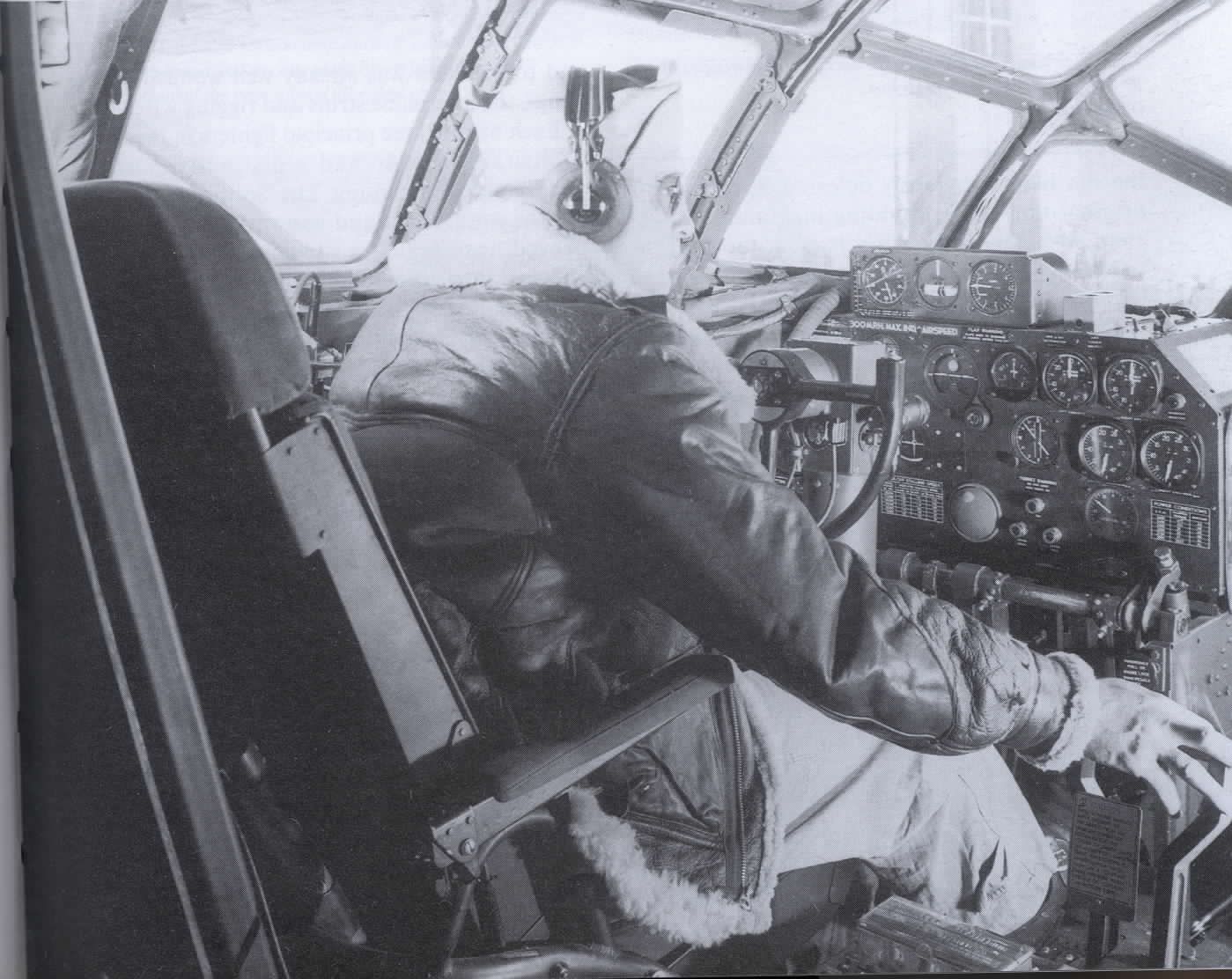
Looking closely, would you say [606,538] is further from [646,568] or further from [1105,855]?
[1105,855]

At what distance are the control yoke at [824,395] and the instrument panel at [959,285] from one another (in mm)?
132

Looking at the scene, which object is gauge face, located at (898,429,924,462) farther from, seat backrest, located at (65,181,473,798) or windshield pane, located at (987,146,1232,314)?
seat backrest, located at (65,181,473,798)

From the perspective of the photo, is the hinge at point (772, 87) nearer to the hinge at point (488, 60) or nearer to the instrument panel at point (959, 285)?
the instrument panel at point (959, 285)

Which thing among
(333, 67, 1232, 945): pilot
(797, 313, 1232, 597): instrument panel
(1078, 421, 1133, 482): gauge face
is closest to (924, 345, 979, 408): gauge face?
(797, 313, 1232, 597): instrument panel

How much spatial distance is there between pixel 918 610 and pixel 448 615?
733 millimetres

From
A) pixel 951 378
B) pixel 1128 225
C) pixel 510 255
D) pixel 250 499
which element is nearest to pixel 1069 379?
pixel 951 378

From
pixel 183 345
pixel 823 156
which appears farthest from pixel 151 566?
pixel 823 156

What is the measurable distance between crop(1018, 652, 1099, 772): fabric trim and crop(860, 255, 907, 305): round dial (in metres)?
0.68

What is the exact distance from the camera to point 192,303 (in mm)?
1430

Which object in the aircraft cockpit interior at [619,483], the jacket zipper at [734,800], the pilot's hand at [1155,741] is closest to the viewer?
the aircraft cockpit interior at [619,483]

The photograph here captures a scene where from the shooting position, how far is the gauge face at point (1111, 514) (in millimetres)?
1963

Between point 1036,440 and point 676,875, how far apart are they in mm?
A: 973

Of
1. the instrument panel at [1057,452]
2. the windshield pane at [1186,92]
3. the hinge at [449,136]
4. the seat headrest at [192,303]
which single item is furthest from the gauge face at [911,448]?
the seat headrest at [192,303]

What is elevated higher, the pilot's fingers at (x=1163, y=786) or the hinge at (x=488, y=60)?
the hinge at (x=488, y=60)
